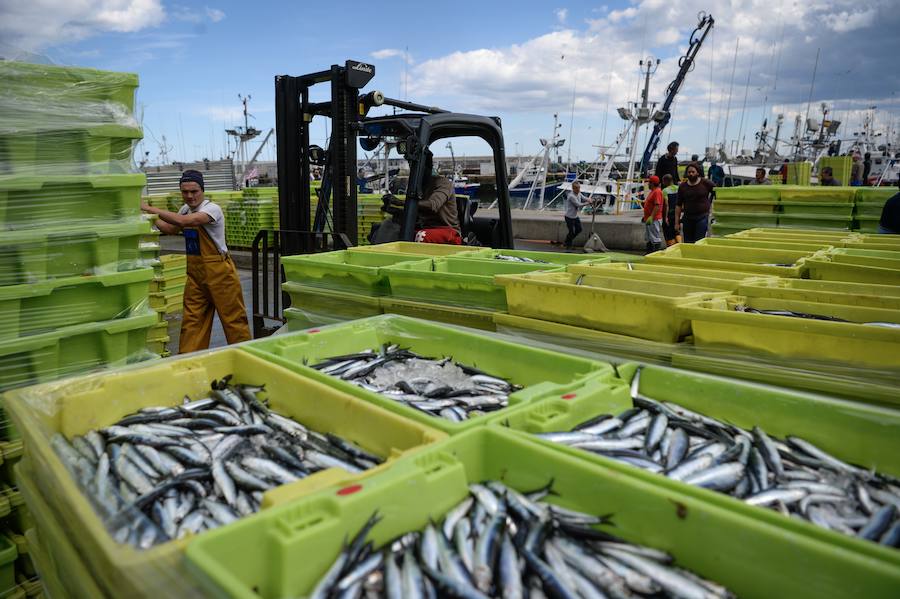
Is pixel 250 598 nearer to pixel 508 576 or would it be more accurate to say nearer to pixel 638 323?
pixel 508 576

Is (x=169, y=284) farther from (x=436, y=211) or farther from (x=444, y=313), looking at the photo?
(x=444, y=313)

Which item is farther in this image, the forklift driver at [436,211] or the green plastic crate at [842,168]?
the green plastic crate at [842,168]

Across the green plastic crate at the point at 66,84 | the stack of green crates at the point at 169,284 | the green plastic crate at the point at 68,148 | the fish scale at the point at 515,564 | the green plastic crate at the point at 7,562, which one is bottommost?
the green plastic crate at the point at 7,562

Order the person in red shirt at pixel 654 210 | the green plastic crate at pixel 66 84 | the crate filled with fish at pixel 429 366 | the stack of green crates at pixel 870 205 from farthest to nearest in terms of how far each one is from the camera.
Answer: the person in red shirt at pixel 654 210
the stack of green crates at pixel 870 205
the green plastic crate at pixel 66 84
the crate filled with fish at pixel 429 366

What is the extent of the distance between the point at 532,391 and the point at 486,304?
6.05ft

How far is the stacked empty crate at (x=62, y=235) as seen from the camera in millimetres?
2992

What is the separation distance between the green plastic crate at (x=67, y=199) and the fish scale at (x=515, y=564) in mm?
2723

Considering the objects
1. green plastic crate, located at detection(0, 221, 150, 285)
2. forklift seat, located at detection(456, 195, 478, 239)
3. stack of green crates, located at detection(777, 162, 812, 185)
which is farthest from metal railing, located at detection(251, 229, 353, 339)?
stack of green crates, located at detection(777, 162, 812, 185)

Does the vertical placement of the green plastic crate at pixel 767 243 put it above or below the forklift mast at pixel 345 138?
below

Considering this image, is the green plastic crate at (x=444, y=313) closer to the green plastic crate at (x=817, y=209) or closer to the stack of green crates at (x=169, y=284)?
the stack of green crates at (x=169, y=284)

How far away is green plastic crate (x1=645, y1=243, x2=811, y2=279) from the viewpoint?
4.32 m

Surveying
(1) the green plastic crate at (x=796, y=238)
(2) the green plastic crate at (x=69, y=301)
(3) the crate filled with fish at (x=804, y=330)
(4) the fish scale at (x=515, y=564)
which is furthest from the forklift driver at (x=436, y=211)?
(4) the fish scale at (x=515, y=564)

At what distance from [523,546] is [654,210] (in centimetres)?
1285

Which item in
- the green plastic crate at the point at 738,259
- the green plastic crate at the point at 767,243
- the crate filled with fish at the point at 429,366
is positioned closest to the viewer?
the crate filled with fish at the point at 429,366
